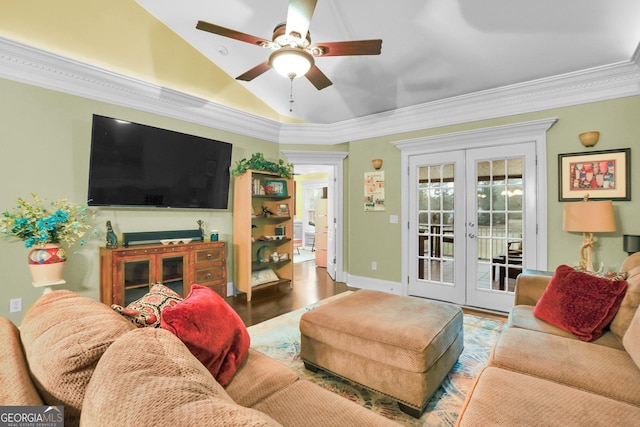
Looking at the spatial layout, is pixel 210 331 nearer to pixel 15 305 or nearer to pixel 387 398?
pixel 387 398

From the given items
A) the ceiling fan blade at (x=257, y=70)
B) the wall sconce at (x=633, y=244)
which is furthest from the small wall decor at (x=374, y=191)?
the wall sconce at (x=633, y=244)

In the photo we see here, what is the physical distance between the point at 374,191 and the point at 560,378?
3.42 meters

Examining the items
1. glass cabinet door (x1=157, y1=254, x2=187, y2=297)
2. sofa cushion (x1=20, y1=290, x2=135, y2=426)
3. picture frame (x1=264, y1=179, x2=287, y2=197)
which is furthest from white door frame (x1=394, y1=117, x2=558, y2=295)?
sofa cushion (x1=20, y1=290, x2=135, y2=426)

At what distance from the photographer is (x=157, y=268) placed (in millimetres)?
3275

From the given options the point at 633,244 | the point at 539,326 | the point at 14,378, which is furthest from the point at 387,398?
the point at 633,244

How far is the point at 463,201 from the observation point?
3846 millimetres

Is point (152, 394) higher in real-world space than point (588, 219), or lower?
lower

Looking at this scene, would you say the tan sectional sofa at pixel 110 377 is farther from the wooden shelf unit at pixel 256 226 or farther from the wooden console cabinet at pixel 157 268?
the wooden shelf unit at pixel 256 226

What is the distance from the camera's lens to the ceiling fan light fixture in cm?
207

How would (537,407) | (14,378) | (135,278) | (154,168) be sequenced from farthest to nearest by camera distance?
(154,168) → (135,278) → (537,407) → (14,378)

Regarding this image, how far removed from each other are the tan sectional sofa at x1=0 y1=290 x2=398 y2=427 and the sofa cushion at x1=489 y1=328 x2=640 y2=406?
2.95 ft

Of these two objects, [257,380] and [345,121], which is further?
[345,121]

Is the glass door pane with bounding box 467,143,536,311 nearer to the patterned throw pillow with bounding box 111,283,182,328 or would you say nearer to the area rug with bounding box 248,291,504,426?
the area rug with bounding box 248,291,504,426

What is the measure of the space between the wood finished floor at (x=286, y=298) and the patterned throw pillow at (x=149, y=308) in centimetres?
192
